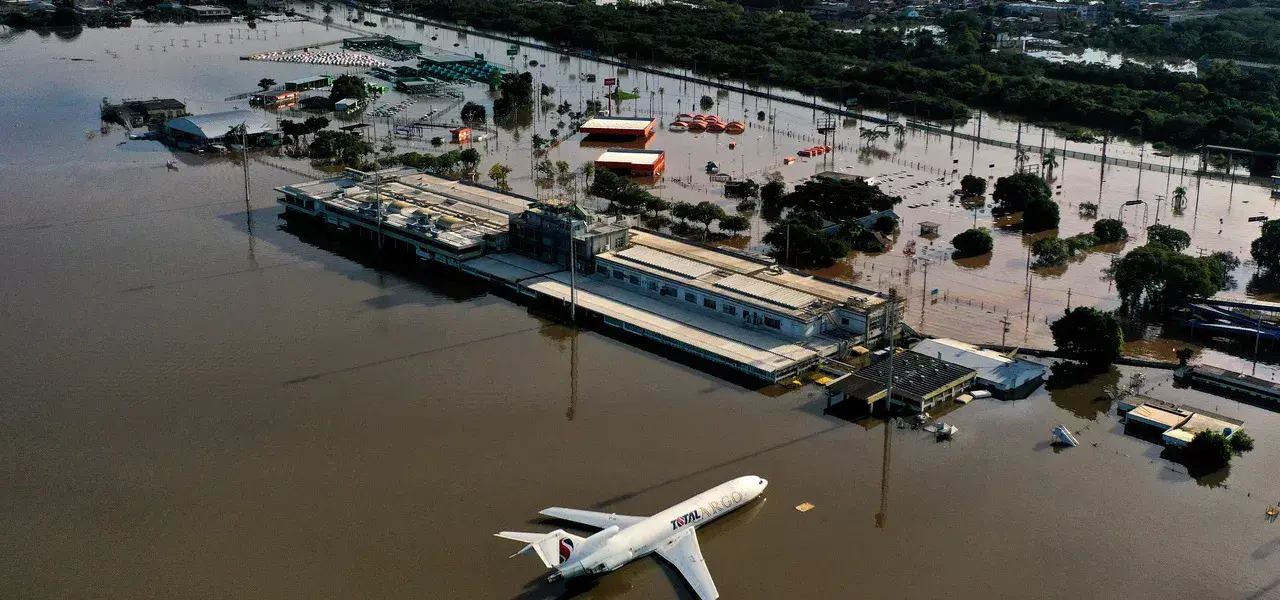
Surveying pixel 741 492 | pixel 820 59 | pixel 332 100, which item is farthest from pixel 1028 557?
pixel 820 59

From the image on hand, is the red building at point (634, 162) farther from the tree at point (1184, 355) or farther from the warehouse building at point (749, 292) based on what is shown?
the tree at point (1184, 355)

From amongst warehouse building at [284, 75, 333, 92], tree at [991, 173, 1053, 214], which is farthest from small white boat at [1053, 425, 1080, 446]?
warehouse building at [284, 75, 333, 92]

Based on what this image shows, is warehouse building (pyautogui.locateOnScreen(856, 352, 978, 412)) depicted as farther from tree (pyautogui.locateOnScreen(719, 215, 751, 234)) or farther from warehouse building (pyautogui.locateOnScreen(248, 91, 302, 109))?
warehouse building (pyautogui.locateOnScreen(248, 91, 302, 109))

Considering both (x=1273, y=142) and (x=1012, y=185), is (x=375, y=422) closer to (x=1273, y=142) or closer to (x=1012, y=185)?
(x=1012, y=185)

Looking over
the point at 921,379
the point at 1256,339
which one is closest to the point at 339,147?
the point at 921,379

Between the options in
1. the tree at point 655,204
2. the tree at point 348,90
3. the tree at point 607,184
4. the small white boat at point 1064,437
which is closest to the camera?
the small white boat at point 1064,437

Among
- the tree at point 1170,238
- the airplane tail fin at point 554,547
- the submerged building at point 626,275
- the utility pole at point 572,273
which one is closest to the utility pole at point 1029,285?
the tree at point 1170,238
